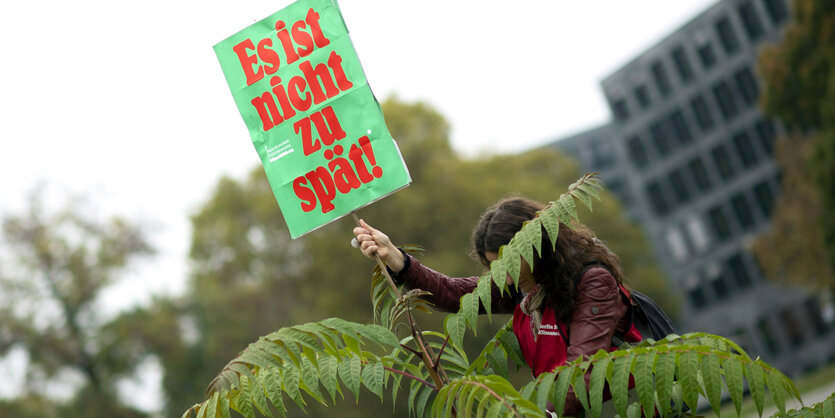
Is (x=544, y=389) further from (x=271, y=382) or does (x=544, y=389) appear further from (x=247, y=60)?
(x=247, y=60)

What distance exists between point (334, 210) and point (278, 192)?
26 cm

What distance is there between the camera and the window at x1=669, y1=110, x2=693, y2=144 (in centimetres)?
6181

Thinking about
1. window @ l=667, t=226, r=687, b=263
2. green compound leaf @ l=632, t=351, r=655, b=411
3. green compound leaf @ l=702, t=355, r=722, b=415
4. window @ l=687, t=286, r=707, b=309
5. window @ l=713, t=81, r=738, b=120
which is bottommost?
window @ l=687, t=286, r=707, b=309

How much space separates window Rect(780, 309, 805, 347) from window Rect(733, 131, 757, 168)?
8863 millimetres

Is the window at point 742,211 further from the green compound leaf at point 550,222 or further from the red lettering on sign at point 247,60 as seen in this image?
the green compound leaf at point 550,222

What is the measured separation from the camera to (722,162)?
60.8 meters

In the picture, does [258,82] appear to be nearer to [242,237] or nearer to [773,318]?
[242,237]

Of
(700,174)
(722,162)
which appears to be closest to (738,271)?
(700,174)

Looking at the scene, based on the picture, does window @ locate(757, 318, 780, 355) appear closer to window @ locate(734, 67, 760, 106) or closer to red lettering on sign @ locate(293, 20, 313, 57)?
window @ locate(734, 67, 760, 106)

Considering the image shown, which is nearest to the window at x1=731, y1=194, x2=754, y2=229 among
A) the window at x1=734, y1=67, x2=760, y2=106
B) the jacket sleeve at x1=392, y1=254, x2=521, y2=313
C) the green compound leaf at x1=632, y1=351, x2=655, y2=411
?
the window at x1=734, y1=67, x2=760, y2=106

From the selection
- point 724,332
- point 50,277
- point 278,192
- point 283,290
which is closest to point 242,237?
point 283,290

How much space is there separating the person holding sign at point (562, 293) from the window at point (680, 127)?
196 ft

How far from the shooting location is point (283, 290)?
3947cm

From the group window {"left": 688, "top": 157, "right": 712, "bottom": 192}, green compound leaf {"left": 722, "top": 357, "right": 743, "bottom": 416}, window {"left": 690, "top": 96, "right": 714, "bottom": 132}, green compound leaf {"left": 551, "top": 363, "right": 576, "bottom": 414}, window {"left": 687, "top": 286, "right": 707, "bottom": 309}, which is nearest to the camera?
green compound leaf {"left": 722, "top": 357, "right": 743, "bottom": 416}
